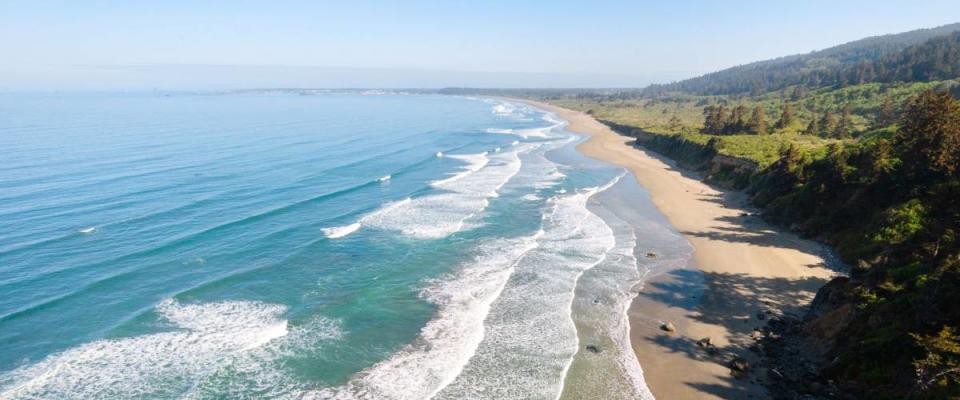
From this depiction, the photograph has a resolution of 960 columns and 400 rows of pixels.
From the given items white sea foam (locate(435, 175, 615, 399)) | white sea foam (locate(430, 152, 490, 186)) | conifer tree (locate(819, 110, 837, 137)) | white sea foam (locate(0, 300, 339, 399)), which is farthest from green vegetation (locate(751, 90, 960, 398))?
white sea foam (locate(430, 152, 490, 186))

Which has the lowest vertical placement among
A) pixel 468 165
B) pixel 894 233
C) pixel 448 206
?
pixel 448 206

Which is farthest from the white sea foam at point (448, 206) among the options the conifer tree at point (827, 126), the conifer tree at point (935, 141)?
the conifer tree at point (827, 126)

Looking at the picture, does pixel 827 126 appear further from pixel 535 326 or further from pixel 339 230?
pixel 339 230

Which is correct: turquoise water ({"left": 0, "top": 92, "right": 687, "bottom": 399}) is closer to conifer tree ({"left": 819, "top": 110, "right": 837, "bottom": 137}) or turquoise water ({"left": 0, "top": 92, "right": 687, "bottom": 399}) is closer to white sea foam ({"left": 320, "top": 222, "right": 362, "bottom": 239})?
white sea foam ({"left": 320, "top": 222, "right": 362, "bottom": 239})

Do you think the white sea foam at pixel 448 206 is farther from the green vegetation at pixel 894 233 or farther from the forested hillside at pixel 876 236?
the green vegetation at pixel 894 233

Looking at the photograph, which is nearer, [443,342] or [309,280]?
[443,342]

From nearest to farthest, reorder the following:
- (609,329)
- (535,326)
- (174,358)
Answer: (174,358) < (609,329) < (535,326)

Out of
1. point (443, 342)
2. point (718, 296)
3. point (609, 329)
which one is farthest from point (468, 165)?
point (443, 342)
